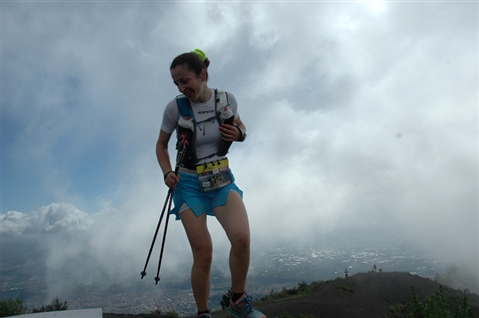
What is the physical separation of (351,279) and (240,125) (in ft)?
73.7

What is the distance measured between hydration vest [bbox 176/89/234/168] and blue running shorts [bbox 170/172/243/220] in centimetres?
17

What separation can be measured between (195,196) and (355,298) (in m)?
17.6

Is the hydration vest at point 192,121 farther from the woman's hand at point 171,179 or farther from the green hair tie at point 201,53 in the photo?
the green hair tie at point 201,53

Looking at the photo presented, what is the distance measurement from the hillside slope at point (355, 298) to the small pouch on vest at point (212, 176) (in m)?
4.20

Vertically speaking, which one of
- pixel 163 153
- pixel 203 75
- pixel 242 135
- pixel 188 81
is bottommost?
pixel 163 153

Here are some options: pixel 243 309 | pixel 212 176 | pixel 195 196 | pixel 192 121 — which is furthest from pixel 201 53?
pixel 243 309

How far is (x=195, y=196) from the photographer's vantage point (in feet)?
10.3

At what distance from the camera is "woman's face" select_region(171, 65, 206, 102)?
2.96 m

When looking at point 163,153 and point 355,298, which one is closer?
point 163,153

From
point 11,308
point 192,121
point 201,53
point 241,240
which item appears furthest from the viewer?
point 11,308

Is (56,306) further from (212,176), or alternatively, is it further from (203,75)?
(203,75)

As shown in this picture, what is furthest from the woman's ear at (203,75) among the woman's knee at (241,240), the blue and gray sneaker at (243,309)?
the blue and gray sneaker at (243,309)

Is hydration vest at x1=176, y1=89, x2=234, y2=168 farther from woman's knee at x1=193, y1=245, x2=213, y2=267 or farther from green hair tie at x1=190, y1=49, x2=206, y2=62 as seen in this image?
woman's knee at x1=193, y1=245, x2=213, y2=267

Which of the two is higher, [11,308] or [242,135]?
[242,135]
